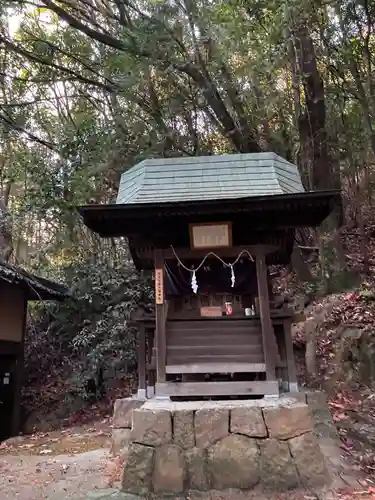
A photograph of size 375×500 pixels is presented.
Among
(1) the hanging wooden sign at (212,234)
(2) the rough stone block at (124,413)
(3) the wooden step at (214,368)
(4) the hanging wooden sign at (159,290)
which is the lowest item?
(2) the rough stone block at (124,413)

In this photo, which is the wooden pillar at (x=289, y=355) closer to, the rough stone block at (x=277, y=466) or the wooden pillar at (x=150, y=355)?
the rough stone block at (x=277, y=466)

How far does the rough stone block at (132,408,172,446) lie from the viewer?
14.3 feet

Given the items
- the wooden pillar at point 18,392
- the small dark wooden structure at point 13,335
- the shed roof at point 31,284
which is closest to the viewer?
the shed roof at point 31,284

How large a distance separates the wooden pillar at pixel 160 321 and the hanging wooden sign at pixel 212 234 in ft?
1.71

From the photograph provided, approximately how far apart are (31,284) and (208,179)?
5379 mm

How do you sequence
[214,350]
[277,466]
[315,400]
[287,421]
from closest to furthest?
[277,466] < [287,421] < [214,350] < [315,400]

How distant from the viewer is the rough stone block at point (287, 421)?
14.3 feet

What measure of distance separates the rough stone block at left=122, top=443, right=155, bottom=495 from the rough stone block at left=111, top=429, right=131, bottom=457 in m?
1.45

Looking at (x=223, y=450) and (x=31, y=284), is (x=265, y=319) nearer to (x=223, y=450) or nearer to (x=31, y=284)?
(x=223, y=450)

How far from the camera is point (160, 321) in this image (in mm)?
5004

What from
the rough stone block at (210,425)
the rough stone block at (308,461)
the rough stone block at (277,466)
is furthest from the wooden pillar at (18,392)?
the rough stone block at (308,461)

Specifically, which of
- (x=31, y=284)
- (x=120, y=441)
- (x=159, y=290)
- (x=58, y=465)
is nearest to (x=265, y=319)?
(x=159, y=290)

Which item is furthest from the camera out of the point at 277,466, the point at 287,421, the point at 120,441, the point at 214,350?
the point at 120,441

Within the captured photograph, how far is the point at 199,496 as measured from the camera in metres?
4.13
